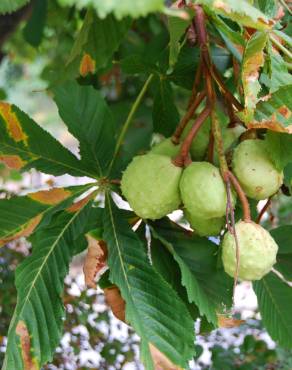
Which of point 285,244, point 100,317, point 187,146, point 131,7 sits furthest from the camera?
point 100,317

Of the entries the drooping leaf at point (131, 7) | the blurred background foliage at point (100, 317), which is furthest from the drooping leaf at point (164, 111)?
the drooping leaf at point (131, 7)

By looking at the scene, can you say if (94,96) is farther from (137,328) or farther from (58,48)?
(58,48)

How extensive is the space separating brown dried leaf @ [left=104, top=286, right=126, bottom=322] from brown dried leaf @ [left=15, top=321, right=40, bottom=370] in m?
0.16

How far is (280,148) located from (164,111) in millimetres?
405

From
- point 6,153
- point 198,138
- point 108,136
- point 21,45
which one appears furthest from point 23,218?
point 21,45

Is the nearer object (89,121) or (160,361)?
(160,361)

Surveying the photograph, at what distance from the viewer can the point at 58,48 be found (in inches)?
88.5

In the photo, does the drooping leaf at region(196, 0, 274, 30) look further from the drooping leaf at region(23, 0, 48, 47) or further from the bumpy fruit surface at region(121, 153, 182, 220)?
the drooping leaf at region(23, 0, 48, 47)

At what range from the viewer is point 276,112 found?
895mm

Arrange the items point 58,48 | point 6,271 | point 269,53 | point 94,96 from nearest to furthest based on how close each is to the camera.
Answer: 1. point 269,53
2. point 94,96
3. point 6,271
4. point 58,48

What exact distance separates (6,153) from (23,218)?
0.40 feet

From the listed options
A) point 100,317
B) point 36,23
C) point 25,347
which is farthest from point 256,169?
point 36,23

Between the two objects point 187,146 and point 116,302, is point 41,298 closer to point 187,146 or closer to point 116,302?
point 116,302

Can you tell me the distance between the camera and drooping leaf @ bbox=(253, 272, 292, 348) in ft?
3.80
